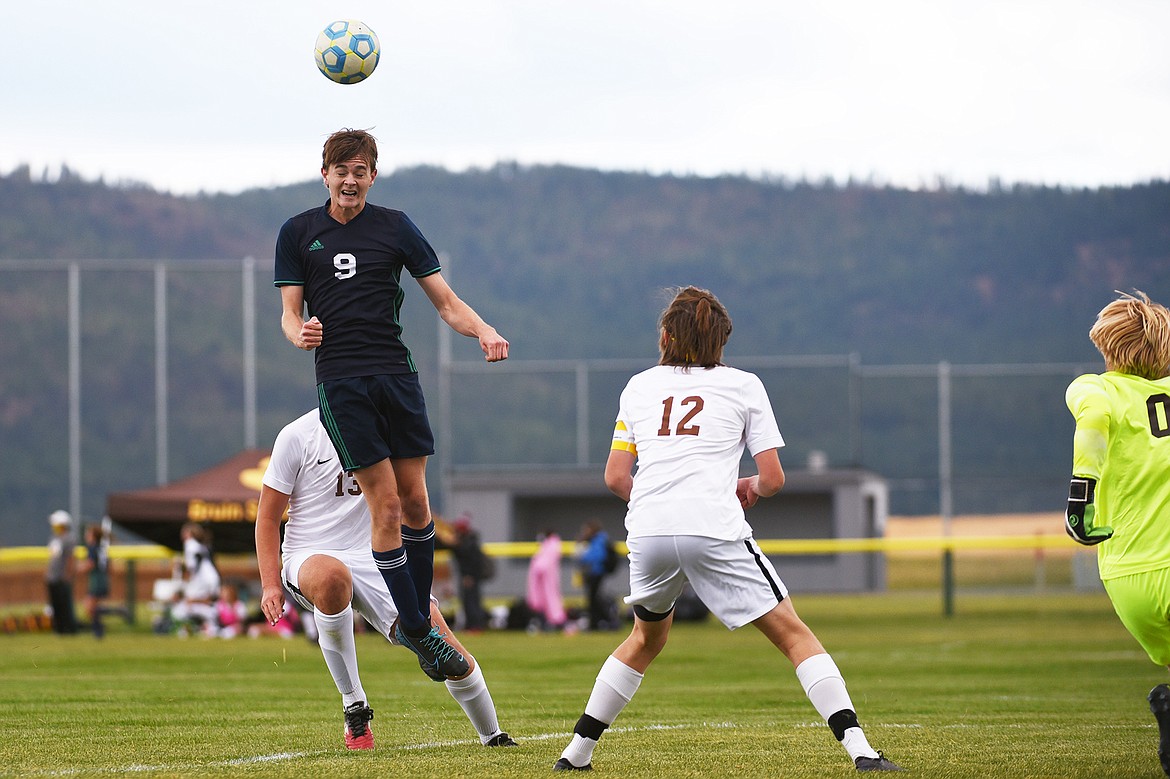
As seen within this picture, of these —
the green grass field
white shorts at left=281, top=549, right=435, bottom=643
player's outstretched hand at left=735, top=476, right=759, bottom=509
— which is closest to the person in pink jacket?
the green grass field

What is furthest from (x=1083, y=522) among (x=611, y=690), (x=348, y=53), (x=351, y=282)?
(x=348, y=53)

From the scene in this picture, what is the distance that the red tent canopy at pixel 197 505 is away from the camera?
72.2ft

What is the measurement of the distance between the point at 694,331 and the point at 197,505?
57.3 feet

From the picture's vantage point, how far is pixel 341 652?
6793 mm

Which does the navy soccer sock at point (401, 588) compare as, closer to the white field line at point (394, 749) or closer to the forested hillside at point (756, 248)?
the white field line at point (394, 749)

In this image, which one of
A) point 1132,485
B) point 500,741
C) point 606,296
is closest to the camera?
point 1132,485

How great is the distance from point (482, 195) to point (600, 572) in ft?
216

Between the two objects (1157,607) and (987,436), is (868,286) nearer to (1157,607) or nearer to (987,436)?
(987,436)

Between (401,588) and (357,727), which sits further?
(357,727)

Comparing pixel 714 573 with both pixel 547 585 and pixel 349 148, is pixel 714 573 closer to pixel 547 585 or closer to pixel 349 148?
pixel 349 148

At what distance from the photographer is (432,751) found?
6.57 meters

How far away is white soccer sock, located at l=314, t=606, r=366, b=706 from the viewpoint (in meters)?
6.80

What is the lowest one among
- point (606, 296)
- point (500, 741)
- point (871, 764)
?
point (500, 741)

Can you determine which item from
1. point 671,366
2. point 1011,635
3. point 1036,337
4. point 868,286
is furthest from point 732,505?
point 868,286
